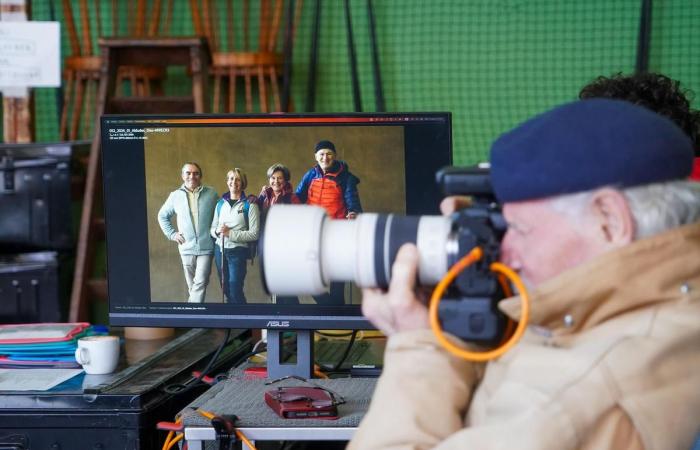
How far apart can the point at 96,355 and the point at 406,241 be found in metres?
0.81

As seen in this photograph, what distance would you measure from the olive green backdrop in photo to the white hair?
25.9 inches

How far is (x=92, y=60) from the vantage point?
3.53m

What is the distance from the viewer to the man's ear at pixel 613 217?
0.89 m

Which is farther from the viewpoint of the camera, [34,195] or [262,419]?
[34,195]

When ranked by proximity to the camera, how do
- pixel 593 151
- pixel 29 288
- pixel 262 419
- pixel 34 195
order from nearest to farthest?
pixel 593 151, pixel 262 419, pixel 29 288, pixel 34 195

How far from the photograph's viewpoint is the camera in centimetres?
98

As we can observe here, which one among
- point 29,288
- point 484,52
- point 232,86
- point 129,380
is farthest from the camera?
point 484,52

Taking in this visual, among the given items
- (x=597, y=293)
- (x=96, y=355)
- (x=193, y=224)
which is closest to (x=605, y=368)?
(x=597, y=293)

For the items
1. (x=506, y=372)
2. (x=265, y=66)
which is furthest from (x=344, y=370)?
(x=265, y=66)

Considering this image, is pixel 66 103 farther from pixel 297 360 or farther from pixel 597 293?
pixel 597 293

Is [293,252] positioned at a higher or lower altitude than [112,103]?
lower

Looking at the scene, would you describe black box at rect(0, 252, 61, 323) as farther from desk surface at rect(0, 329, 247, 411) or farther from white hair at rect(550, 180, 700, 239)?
white hair at rect(550, 180, 700, 239)

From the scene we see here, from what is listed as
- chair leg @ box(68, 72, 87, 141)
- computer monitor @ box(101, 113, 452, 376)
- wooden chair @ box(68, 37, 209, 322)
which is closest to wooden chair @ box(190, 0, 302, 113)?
wooden chair @ box(68, 37, 209, 322)

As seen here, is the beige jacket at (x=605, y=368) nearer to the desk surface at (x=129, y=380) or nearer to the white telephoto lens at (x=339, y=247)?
the white telephoto lens at (x=339, y=247)
